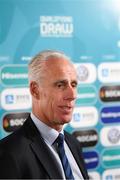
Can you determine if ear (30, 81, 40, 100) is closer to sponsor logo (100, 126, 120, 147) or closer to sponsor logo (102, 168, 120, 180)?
sponsor logo (100, 126, 120, 147)

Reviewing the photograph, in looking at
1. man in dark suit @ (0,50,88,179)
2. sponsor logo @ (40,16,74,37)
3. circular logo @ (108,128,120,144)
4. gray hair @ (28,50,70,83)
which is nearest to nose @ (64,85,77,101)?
man in dark suit @ (0,50,88,179)

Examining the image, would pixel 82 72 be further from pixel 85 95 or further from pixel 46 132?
pixel 46 132

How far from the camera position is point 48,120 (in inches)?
68.1

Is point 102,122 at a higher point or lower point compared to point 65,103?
lower

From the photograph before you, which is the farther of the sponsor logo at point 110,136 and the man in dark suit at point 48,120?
the sponsor logo at point 110,136

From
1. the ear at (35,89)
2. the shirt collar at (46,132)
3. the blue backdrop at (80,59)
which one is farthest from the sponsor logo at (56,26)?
the shirt collar at (46,132)

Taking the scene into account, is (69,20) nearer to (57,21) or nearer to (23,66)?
(57,21)

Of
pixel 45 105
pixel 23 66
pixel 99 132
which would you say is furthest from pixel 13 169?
pixel 99 132

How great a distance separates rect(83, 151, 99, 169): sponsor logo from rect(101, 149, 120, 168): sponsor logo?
0.24 feet

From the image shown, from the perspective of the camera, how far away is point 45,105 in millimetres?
1724

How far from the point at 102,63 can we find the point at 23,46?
0.68m

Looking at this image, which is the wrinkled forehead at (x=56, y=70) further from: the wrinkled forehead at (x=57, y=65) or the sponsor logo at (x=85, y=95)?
the sponsor logo at (x=85, y=95)

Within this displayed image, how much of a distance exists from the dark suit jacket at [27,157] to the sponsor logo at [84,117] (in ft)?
3.31

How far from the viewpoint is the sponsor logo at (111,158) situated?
111 inches
